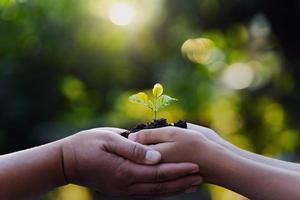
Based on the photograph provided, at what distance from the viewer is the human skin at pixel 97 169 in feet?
4.77

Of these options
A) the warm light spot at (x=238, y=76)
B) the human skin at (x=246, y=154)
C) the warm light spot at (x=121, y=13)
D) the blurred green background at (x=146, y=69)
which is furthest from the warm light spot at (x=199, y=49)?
the human skin at (x=246, y=154)

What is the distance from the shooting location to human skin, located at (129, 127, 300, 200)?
4.57ft

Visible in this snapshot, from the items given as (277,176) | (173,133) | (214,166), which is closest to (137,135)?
(173,133)

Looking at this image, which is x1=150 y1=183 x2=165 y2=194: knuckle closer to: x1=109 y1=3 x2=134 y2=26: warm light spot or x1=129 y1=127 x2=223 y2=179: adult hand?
x1=129 y1=127 x2=223 y2=179: adult hand

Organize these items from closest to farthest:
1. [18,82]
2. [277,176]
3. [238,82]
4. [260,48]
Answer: [277,176] → [18,82] → [238,82] → [260,48]

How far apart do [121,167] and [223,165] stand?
23 cm

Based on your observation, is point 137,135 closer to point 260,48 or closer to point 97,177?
point 97,177

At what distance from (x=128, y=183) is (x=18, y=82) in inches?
101

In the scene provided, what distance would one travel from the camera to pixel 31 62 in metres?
3.96

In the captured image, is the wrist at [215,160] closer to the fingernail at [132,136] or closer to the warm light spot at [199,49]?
the fingernail at [132,136]

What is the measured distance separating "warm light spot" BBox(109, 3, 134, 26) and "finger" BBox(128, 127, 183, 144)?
8.78ft

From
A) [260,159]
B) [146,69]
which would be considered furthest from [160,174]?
[146,69]

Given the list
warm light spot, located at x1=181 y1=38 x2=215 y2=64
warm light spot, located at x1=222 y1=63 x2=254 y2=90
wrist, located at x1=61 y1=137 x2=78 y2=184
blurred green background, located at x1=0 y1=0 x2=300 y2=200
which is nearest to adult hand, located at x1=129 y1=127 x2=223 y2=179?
wrist, located at x1=61 y1=137 x2=78 y2=184

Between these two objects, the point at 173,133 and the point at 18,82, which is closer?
the point at 173,133
